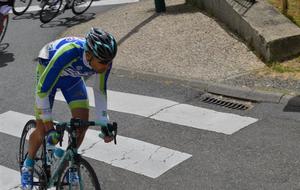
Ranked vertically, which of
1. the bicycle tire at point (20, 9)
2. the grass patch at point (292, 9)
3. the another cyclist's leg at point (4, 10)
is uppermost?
the another cyclist's leg at point (4, 10)

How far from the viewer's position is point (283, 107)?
26.5 ft

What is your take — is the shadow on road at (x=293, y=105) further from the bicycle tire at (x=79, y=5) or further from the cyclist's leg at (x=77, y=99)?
the bicycle tire at (x=79, y=5)

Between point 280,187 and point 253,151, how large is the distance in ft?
3.23

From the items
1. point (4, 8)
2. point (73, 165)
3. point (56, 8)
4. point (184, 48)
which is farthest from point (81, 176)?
point (56, 8)

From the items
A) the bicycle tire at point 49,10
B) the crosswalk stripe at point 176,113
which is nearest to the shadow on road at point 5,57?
the bicycle tire at point 49,10

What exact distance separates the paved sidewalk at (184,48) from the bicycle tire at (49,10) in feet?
4.59

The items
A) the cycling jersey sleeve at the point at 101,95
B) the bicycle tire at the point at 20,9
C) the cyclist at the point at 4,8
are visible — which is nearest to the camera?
the cycling jersey sleeve at the point at 101,95

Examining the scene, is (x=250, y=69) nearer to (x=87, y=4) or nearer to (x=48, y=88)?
(x=48, y=88)

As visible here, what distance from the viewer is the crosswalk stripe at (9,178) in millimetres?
A: 6476

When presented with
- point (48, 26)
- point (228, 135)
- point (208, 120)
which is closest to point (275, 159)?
point (228, 135)

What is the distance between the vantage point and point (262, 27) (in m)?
10.3

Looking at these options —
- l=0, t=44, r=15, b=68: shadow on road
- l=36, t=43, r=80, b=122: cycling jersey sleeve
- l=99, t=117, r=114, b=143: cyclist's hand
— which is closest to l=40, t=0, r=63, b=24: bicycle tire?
l=0, t=44, r=15, b=68: shadow on road

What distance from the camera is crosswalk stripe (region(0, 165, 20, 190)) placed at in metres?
6.48

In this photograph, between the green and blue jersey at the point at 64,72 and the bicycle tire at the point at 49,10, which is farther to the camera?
the bicycle tire at the point at 49,10
